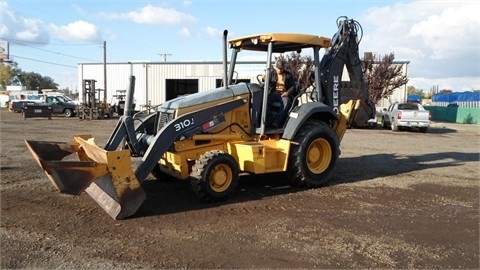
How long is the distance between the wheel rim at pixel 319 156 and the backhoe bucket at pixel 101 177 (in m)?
3.46

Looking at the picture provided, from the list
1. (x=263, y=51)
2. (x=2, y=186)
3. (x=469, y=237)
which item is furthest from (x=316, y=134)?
(x=2, y=186)

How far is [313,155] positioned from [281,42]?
2.18 m

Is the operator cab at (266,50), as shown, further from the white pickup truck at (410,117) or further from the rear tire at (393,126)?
the rear tire at (393,126)

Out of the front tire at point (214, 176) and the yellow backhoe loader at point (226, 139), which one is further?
the front tire at point (214, 176)

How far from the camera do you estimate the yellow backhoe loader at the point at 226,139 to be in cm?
589

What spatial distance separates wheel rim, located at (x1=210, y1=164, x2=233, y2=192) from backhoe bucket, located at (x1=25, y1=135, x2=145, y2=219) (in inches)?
45.7

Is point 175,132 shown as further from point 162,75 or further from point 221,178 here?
point 162,75

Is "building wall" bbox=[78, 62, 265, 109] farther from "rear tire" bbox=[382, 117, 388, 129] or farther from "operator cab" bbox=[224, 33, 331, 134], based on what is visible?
"operator cab" bbox=[224, 33, 331, 134]

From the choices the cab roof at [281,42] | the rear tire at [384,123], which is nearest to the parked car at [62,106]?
the rear tire at [384,123]

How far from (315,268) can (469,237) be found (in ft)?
7.92

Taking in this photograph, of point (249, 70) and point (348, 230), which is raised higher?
point (249, 70)

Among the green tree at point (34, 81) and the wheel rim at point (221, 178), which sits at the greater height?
the green tree at point (34, 81)

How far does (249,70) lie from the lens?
116ft

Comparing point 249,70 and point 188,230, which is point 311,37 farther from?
point 249,70
